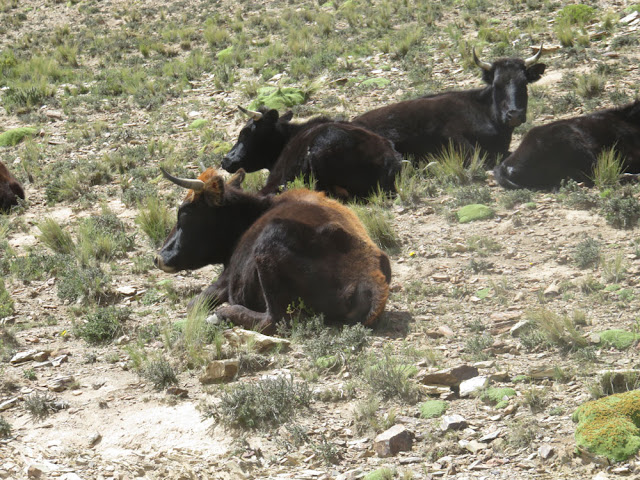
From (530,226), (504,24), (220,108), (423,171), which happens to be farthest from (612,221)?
(504,24)

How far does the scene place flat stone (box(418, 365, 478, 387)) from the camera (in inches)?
232

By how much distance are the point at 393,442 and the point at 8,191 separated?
1005 centimetres

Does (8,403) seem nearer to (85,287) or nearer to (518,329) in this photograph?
(85,287)

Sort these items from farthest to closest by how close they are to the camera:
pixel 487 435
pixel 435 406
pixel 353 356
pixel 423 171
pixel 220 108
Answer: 1. pixel 220 108
2. pixel 423 171
3. pixel 353 356
4. pixel 435 406
5. pixel 487 435

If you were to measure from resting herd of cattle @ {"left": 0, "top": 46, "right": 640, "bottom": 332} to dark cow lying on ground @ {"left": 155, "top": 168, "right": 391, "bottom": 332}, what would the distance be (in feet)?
0.04

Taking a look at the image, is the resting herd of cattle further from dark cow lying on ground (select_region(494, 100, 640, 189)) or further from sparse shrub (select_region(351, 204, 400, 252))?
sparse shrub (select_region(351, 204, 400, 252))

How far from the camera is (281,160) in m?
12.2

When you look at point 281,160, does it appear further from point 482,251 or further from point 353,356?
point 353,356

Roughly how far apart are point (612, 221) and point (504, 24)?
12.1 m

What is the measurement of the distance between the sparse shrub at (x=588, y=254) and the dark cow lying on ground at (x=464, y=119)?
4.30 meters

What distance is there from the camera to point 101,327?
306 inches

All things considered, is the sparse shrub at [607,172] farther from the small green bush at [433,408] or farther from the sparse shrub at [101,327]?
the sparse shrub at [101,327]

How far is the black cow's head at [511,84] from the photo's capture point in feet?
40.4

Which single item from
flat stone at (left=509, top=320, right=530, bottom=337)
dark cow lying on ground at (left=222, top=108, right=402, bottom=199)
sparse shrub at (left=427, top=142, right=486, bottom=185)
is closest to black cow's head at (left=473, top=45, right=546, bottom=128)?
sparse shrub at (left=427, top=142, right=486, bottom=185)
